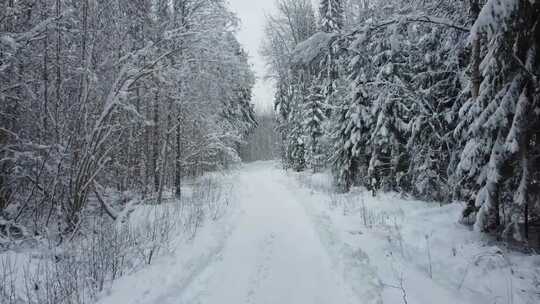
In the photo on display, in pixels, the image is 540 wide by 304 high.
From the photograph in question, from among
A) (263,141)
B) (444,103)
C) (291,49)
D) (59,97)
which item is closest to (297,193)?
(444,103)

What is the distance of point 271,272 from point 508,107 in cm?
465

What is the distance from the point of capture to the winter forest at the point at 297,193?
419 centimetres

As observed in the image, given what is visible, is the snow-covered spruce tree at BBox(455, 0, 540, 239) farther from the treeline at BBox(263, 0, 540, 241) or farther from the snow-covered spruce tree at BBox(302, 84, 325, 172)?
the snow-covered spruce tree at BBox(302, 84, 325, 172)

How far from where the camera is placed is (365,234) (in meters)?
6.39

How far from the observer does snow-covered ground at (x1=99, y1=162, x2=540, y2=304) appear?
152 inches

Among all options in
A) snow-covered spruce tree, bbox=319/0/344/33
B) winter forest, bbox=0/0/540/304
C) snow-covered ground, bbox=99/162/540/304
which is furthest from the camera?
snow-covered spruce tree, bbox=319/0/344/33

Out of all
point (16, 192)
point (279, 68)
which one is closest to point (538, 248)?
point (16, 192)

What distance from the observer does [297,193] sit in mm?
13617

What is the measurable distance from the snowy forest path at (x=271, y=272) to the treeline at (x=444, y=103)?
279 cm

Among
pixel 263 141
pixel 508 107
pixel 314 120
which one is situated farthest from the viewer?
pixel 263 141

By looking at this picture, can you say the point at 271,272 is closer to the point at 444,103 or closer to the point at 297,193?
the point at 444,103

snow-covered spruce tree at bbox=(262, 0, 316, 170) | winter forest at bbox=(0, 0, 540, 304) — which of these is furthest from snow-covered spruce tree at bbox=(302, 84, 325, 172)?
winter forest at bbox=(0, 0, 540, 304)

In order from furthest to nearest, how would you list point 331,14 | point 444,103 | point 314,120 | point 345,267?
point 314,120
point 331,14
point 444,103
point 345,267

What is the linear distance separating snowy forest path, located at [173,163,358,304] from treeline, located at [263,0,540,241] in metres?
2.79
